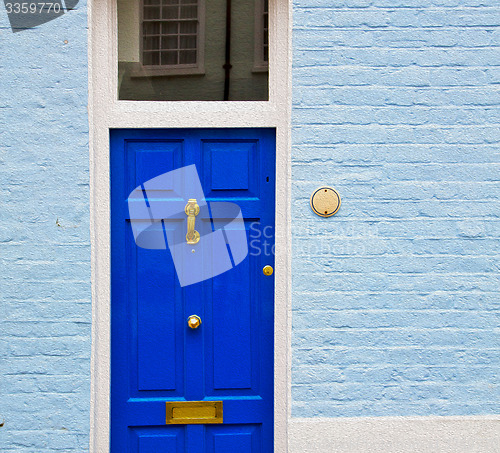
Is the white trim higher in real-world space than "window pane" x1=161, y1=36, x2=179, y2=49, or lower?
lower

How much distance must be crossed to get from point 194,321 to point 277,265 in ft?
1.94

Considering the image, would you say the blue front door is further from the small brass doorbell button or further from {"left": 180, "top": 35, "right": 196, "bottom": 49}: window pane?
{"left": 180, "top": 35, "right": 196, "bottom": 49}: window pane

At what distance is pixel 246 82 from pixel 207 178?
2.07 feet

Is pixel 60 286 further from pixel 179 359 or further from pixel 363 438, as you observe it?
pixel 363 438

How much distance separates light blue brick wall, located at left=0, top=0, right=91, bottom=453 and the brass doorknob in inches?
22.9

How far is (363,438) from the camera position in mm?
3271

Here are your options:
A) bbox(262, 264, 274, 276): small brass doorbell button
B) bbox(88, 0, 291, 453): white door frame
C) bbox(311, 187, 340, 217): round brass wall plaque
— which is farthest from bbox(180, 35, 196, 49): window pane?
bbox(262, 264, 274, 276): small brass doorbell button

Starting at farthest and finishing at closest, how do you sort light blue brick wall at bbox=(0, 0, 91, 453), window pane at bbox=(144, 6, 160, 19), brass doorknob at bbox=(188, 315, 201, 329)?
window pane at bbox=(144, 6, 160, 19) < brass doorknob at bbox=(188, 315, 201, 329) < light blue brick wall at bbox=(0, 0, 91, 453)

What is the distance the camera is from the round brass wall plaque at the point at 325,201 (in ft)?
10.7

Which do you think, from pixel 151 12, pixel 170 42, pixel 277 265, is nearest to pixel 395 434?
pixel 277 265

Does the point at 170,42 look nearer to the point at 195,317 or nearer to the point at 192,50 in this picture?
the point at 192,50

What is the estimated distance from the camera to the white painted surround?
3264mm

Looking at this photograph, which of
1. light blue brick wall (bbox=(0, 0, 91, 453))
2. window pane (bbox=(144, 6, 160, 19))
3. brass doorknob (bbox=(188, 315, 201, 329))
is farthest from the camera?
window pane (bbox=(144, 6, 160, 19))

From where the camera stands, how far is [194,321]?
11.0 feet
